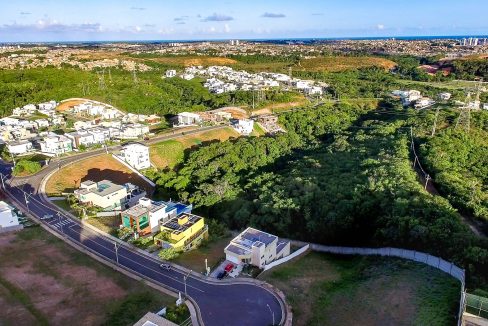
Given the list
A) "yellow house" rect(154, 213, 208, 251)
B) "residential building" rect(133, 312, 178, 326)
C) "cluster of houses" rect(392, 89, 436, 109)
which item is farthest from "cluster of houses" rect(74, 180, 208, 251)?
"cluster of houses" rect(392, 89, 436, 109)

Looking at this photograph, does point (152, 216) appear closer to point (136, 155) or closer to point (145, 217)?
point (145, 217)

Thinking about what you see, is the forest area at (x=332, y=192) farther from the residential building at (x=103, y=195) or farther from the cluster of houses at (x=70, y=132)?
the cluster of houses at (x=70, y=132)

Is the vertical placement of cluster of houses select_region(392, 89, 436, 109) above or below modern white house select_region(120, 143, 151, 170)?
above

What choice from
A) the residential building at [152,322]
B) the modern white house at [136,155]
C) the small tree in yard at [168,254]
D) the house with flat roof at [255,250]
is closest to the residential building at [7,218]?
the small tree in yard at [168,254]

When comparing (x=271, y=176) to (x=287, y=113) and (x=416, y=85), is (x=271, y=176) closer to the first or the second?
(x=287, y=113)

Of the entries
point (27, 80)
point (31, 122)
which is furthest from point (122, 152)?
point (27, 80)

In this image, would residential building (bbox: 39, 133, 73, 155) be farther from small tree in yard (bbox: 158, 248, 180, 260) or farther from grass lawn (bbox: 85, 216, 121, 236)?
small tree in yard (bbox: 158, 248, 180, 260)

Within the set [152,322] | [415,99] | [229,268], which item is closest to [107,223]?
[229,268]
